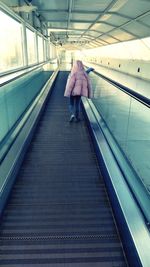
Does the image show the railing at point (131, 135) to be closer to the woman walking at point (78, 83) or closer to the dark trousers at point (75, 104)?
the woman walking at point (78, 83)

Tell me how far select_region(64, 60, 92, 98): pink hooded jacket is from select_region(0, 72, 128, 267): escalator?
2.08 m

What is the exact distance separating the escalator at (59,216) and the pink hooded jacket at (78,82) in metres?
2.08

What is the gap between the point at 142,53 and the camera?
797 inches

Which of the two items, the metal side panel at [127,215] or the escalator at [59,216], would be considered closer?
the metal side panel at [127,215]

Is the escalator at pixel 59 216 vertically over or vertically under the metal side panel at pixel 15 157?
under

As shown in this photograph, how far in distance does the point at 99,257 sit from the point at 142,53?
66.7ft

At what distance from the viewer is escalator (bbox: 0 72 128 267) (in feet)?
7.77

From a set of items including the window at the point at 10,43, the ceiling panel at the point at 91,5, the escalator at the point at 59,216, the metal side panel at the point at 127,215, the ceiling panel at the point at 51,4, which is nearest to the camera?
the metal side panel at the point at 127,215

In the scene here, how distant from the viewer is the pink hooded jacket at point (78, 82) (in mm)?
6133

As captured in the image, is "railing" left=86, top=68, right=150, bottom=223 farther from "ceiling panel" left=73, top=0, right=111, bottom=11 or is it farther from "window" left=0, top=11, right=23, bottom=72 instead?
"ceiling panel" left=73, top=0, right=111, bottom=11

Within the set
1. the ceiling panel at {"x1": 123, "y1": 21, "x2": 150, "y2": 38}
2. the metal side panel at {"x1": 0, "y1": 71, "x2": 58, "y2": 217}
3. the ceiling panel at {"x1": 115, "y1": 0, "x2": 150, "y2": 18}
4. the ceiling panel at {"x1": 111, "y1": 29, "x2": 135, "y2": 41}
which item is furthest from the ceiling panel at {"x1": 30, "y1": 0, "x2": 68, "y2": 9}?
the metal side panel at {"x1": 0, "y1": 71, "x2": 58, "y2": 217}

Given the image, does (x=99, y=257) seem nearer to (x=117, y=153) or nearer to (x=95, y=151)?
(x=117, y=153)

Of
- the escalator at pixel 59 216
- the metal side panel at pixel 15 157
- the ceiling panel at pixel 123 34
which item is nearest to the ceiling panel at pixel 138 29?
the ceiling panel at pixel 123 34

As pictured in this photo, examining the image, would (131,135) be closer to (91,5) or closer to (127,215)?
(127,215)
